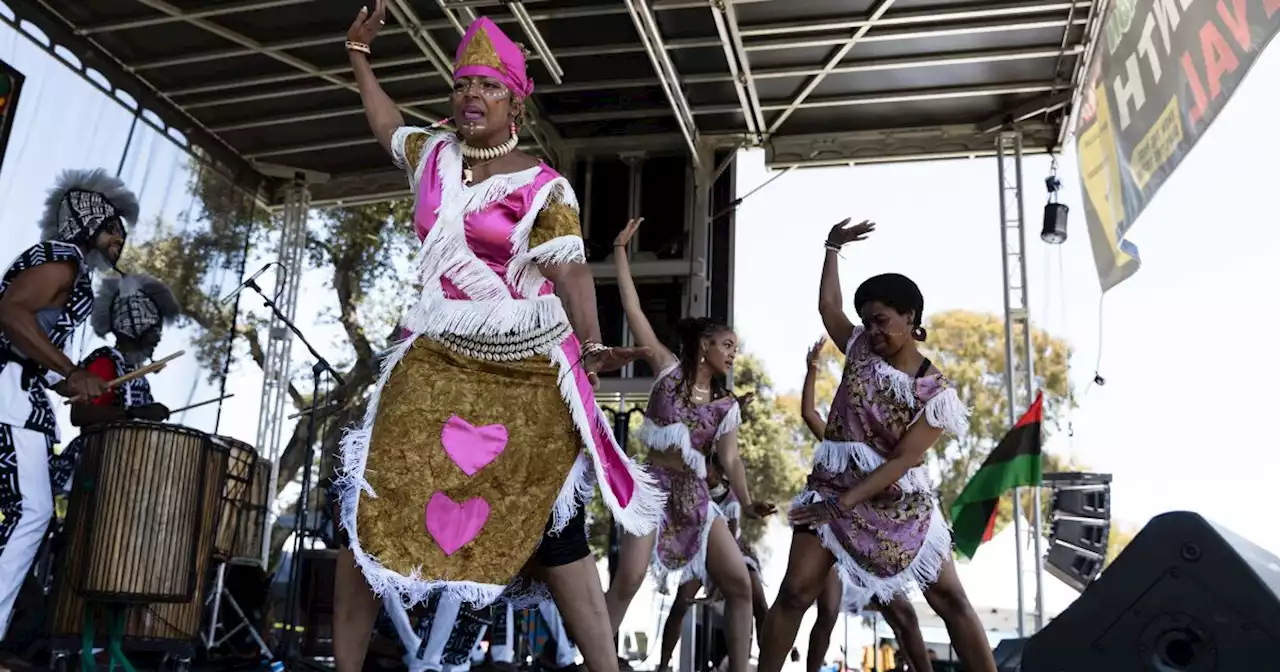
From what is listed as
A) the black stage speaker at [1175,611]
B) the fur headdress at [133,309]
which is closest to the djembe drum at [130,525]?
the fur headdress at [133,309]

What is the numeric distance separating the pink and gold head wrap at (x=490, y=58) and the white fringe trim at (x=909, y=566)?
1.93 metres

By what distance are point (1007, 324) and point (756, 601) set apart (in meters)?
4.10

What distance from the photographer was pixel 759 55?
9547 millimetres

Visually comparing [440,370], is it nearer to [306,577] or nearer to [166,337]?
[306,577]

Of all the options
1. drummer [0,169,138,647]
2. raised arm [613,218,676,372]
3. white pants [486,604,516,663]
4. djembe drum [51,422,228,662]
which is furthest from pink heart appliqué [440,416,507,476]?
white pants [486,604,516,663]

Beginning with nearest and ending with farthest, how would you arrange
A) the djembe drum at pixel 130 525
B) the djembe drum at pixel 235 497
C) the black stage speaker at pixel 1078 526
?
1. the djembe drum at pixel 130 525
2. the djembe drum at pixel 235 497
3. the black stage speaker at pixel 1078 526

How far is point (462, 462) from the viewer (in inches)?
102

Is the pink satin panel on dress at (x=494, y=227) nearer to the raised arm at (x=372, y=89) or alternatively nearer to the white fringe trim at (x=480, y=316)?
the white fringe trim at (x=480, y=316)

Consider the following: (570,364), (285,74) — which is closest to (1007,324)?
(285,74)

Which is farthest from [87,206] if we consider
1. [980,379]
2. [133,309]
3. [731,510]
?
[980,379]

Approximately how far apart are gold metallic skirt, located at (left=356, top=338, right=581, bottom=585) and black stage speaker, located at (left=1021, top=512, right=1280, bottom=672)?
1184 mm

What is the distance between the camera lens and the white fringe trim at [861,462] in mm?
3838

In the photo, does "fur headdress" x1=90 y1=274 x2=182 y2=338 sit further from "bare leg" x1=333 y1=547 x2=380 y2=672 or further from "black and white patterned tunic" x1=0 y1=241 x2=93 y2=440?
"bare leg" x1=333 y1=547 x2=380 y2=672

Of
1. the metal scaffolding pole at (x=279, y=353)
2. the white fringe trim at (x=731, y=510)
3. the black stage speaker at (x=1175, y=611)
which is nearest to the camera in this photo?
the black stage speaker at (x=1175, y=611)
